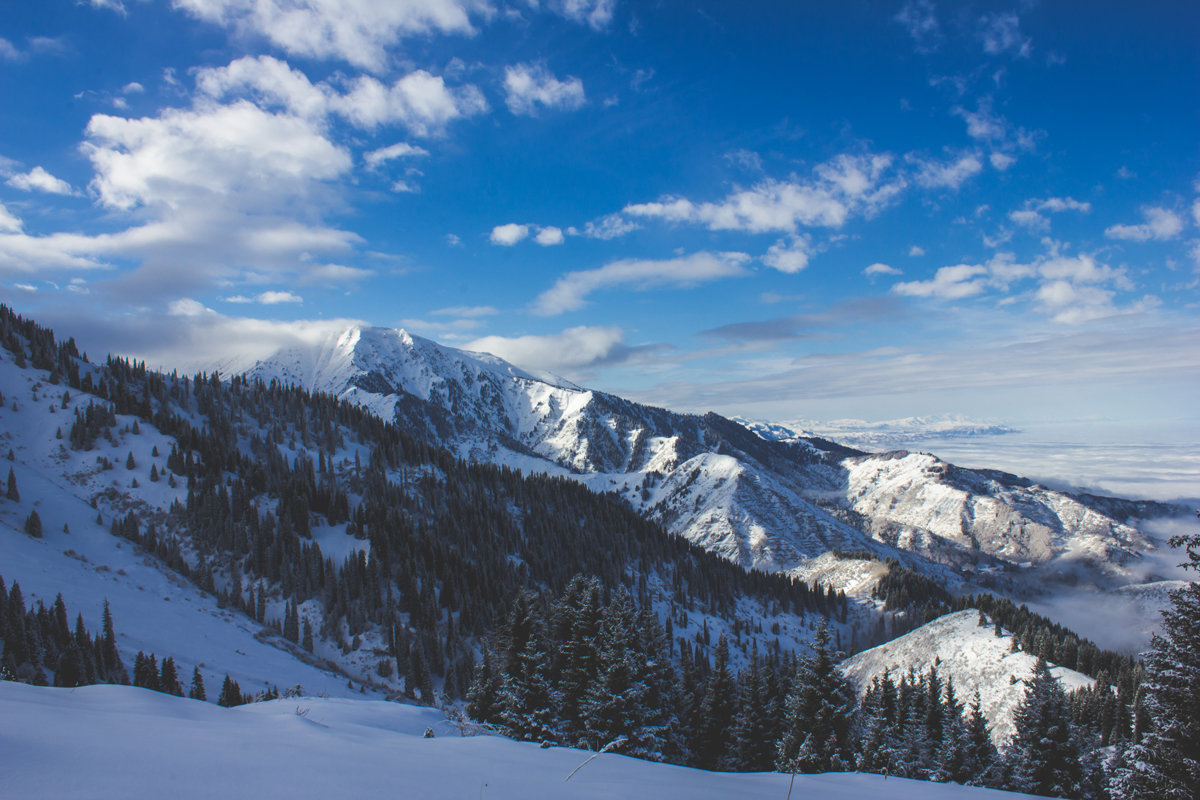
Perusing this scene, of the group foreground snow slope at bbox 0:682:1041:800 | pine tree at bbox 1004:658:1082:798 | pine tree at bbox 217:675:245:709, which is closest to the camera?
foreground snow slope at bbox 0:682:1041:800

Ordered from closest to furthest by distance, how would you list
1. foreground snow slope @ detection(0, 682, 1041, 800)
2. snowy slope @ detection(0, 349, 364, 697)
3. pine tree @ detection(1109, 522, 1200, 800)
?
foreground snow slope @ detection(0, 682, 1041, 800) → pine tree @ detection(1109, 522, 1200, 800) → snowy slope @ detection(0, 349, 364, 697)

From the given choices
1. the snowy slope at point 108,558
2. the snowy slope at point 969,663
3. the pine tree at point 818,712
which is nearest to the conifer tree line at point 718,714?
the pine tree at point 818,712

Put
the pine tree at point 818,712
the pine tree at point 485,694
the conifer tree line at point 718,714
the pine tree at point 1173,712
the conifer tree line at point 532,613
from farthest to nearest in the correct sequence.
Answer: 1. the pine tree at point 485,694
2. the conifer tree line at point 532,613
3. the conifer tree line at point 718,714
4. the pine tree at point 818,712
5. the pine tree at point 1173,712

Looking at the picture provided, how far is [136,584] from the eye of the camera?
7650 cm

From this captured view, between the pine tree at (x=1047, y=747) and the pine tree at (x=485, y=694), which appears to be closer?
the pine tree at (x=485, y=694)

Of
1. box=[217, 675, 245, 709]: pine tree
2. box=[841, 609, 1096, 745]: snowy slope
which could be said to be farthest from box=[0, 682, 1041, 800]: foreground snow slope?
box=[841, 609, 1096, 745]: snowy slope

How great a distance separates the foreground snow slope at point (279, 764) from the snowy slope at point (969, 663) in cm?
7222

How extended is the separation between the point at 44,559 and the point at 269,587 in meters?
31.1

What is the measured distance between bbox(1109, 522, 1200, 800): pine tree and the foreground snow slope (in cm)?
934

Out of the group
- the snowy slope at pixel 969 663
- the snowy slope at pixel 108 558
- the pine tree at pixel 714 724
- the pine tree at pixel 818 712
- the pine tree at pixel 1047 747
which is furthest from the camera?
the snowy slope at pixel 969 663

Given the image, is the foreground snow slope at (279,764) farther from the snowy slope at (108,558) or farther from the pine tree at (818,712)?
the snowy slope at (108,558)

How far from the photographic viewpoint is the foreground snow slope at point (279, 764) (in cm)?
639

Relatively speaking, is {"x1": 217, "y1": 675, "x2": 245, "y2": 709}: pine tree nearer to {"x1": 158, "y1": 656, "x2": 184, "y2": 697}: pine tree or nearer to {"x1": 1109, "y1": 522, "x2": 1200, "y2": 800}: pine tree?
{"x1": 158, "y1": 656, "x2": 184, "y2": 697}: pine tree

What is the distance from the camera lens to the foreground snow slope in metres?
6.39
